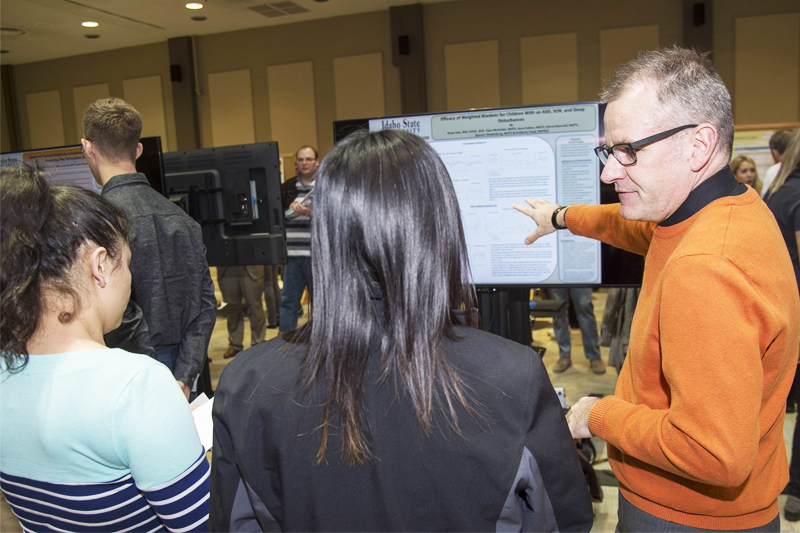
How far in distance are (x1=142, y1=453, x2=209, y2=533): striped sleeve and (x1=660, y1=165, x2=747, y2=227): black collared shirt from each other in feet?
3.09

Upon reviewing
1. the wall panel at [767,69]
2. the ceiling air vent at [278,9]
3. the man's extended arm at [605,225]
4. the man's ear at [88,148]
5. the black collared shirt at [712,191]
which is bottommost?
the man's extended arm at [605,225]

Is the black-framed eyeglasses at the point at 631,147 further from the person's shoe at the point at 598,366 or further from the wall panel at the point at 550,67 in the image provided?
the wall panel at the point at 550,67

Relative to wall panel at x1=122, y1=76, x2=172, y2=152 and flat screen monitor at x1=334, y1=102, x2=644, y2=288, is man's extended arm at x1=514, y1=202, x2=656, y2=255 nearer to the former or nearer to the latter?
flat screen monitor at x1=334, y1=102, x2=644, y2=288

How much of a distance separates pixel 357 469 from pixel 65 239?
600 mm

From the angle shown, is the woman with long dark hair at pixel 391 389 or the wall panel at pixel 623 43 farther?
the wall panel at pixel 623 43

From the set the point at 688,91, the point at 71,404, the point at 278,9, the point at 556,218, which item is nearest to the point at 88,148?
the point at 71,404

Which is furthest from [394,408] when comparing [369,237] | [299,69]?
[299,69]

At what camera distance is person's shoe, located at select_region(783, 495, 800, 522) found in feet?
7.05

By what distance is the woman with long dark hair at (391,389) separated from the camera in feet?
2.31

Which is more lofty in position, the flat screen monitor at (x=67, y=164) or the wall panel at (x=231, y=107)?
the wall panel at (x=231, y=107)

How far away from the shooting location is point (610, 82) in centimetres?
106

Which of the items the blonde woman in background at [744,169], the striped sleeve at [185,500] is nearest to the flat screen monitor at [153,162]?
the striped sleeve at [185,500]

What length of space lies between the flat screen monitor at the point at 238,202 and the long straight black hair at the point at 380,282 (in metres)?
1.94

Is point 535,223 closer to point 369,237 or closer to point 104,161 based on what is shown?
point 369,237
